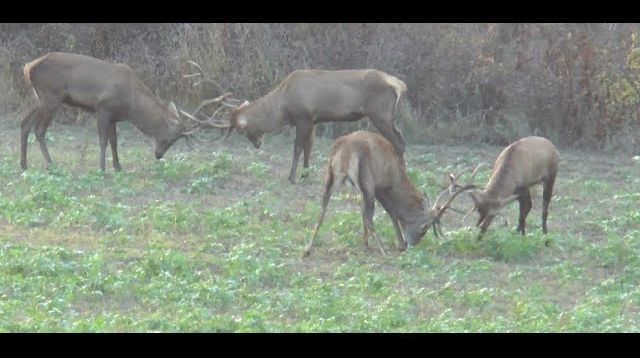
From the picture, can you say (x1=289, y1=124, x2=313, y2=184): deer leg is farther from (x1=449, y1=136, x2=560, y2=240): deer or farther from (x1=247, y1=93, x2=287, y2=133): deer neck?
(x1=449, y1=136, x2=560, y2=240): deer

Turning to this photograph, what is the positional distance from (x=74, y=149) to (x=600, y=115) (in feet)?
28.4

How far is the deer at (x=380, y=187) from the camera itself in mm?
12898

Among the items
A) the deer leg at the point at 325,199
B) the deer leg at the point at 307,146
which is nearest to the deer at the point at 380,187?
the deer leg at the point at 325,199

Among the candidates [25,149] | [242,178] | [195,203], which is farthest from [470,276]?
[25,149]

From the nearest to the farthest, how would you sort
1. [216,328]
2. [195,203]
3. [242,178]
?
[216,328]
[195,203]
[242,178]

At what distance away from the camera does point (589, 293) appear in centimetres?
1109

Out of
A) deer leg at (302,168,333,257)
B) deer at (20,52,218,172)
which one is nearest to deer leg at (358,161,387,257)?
deer leg at (302,168,333,257)

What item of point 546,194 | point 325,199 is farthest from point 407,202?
point 546,194

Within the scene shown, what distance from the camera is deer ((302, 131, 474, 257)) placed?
12898mm

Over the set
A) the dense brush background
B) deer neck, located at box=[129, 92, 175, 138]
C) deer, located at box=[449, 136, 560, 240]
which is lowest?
the dense brush background

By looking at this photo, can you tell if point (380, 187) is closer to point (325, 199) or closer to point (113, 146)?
point (325, 199)

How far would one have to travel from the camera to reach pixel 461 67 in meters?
21.8

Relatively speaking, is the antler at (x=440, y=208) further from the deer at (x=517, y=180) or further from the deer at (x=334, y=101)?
the deer at (x=334, y=101)

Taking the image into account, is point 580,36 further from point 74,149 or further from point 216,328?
point 216,328
